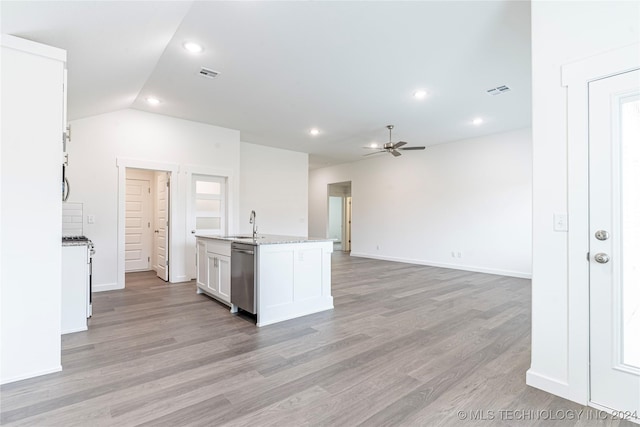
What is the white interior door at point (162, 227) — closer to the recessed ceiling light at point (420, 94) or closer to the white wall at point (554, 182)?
the recessed ceiling light at point (420, 94)

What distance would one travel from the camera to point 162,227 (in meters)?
6.00

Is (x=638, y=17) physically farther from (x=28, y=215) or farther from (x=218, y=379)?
(x=28, y=215)

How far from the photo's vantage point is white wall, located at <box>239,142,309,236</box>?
7.30 meters

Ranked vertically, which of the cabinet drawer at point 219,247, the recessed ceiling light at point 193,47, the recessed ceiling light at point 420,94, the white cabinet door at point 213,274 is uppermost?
the recessed ceiling light at point 193,47

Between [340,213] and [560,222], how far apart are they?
35.4ft

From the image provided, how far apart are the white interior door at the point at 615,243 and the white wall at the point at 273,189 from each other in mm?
6155

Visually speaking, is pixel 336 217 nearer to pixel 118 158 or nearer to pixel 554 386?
pixel 118 158

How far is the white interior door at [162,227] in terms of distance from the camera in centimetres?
569

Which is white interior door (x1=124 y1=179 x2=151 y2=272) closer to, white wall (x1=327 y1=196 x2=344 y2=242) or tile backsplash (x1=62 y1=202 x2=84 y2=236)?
tile backsplash (x1=62 y1=202 x2=84 y2=236)

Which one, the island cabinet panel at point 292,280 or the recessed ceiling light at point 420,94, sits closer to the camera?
the island cabinet panel at point 292,280

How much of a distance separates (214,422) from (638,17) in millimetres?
3429

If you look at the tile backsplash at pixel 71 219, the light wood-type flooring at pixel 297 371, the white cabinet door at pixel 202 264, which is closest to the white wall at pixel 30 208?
the light wood-type flooring at pixel 297 371

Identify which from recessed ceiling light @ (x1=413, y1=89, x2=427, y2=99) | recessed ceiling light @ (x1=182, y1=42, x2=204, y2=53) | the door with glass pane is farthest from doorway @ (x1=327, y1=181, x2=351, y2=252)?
→ recessed ceiling light @ (x1=182, y1=42, x2=204, y2=53)

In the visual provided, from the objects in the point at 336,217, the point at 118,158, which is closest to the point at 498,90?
the point at 118,158
